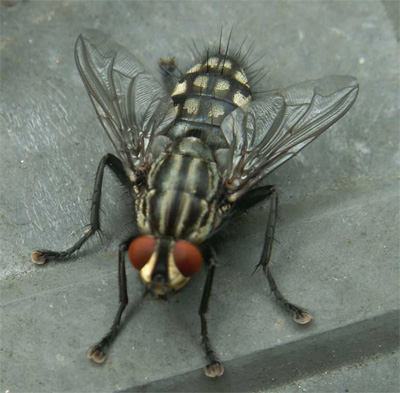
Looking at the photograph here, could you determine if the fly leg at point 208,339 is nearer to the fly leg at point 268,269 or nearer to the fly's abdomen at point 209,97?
the fly leg at point 268,269

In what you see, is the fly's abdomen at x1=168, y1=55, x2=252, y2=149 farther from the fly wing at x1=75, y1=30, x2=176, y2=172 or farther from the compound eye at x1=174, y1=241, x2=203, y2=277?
the compound eye at x1=174, y1=241, x2=203, y2=277

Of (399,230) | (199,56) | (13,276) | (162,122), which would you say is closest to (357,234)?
(399,230)

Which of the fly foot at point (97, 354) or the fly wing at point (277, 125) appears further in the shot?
the fly wing at point (277, 125)

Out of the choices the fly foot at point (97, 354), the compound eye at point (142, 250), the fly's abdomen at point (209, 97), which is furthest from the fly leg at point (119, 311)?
the fly's abdomen at point (209, 97)

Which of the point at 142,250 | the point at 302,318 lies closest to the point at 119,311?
the point at 142,250

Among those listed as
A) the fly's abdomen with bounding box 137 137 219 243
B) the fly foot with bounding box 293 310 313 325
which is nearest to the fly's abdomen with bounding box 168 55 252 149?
the fly's abdomen with bounding box 137 137 219 243

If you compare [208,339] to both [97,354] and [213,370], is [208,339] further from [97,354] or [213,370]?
[97,354]
